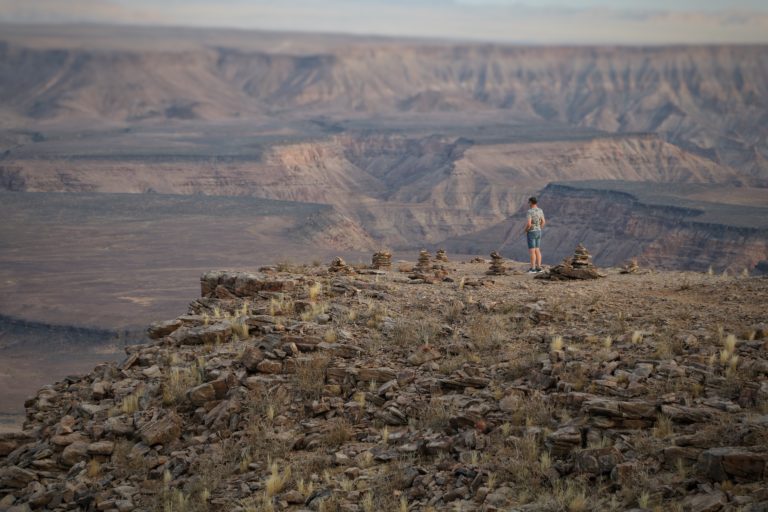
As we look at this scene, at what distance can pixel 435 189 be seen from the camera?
495ft

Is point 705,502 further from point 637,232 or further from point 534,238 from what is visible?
point 637,232

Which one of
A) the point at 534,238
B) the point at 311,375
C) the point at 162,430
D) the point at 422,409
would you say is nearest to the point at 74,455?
the point at 162,430

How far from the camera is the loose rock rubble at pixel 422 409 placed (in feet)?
42.5

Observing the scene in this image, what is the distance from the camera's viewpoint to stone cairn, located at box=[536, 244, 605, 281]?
22141 millimetres

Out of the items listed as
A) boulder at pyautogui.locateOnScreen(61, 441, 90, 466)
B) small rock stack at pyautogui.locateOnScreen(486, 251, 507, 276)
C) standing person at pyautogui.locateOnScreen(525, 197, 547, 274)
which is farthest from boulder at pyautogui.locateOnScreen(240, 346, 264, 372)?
standing person at pyautogui.locateOnScreen(525, 197, 547, 274)

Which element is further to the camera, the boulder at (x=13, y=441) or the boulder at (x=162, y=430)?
the boulder at (x=13, y=441)

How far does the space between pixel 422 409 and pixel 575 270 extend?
25.8ft

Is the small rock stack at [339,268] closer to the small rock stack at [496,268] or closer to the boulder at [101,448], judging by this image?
the small rock stack at [496,268]

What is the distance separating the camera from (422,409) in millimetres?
15195

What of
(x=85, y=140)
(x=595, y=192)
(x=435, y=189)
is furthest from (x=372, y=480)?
(x=85, y=140)

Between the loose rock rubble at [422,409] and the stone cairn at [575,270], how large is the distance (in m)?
1.78

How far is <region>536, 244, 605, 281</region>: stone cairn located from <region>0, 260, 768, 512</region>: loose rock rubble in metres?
1.78

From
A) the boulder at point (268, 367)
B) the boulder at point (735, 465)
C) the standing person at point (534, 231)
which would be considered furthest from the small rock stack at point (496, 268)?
the boulder at point (735, 465)

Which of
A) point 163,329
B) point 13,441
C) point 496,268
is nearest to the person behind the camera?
point 13,441
